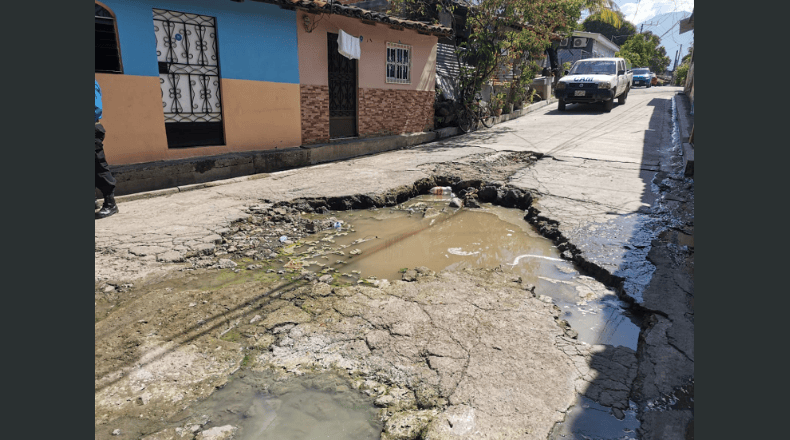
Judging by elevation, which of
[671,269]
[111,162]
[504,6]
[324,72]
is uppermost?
[504,6]

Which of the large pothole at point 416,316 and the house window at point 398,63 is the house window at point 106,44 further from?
the house window at point 398,63

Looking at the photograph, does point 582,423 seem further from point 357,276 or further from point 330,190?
point 330,190

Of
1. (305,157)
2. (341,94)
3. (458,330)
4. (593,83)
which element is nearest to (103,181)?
(305,157)

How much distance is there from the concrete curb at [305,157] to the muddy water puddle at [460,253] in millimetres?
2653

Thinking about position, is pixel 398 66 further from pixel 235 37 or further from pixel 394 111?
pixel 235 37

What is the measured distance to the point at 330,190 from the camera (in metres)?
6.65

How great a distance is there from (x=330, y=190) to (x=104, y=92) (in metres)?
3.63

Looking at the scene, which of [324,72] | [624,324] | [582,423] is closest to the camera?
[582,423]

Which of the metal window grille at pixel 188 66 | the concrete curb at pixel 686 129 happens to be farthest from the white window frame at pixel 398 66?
the concrete curb at pixel 686 129

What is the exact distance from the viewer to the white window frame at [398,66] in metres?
10.9

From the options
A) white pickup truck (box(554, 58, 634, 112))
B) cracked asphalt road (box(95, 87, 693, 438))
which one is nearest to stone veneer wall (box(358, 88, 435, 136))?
cracked asphalt road (box(95, 87, 693, 438))

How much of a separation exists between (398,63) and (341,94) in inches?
79.5

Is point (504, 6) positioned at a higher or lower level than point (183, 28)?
higher

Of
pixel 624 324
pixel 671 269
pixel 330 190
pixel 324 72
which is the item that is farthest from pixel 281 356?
pixel 324 72
